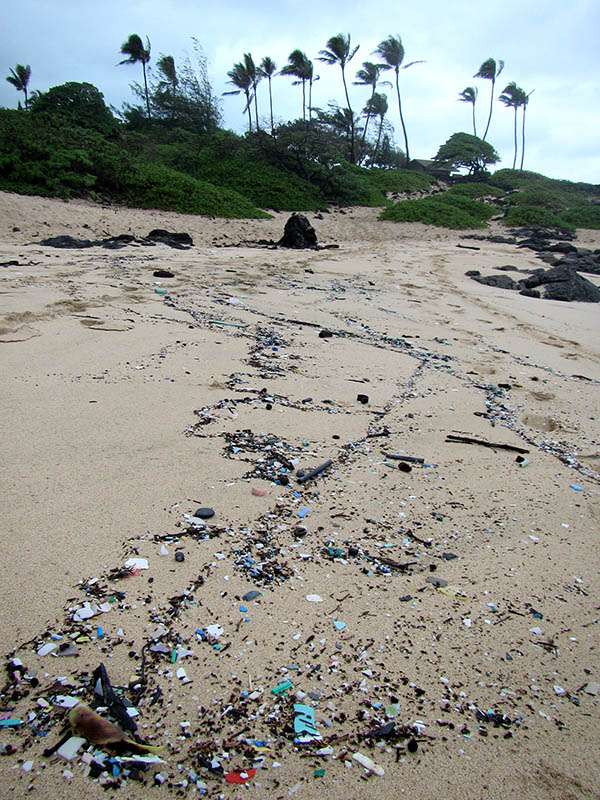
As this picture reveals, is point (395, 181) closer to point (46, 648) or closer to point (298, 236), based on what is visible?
point (298, 236)

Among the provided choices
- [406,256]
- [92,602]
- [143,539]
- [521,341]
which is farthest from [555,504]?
[406,256]

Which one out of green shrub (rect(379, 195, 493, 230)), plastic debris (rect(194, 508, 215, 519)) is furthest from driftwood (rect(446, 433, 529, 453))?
green shrub (rect(379, 195, 493, 230))

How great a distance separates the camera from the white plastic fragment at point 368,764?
116cm

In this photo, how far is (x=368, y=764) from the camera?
117cm

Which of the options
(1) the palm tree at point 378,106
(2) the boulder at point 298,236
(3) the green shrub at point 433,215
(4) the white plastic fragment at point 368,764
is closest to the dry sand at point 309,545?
(4) the white plastic fragment at point 368,764

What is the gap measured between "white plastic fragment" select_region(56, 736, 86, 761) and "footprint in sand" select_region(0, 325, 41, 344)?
9.24 ft

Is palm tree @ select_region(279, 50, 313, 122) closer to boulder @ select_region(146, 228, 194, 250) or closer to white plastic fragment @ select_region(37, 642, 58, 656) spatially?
boulder @ select_region(146, 228, 194, 250)

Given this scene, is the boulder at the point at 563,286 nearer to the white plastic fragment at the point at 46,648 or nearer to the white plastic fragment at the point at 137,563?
the white plastic fragment at the point at 137,563

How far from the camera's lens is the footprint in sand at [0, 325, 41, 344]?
338cm

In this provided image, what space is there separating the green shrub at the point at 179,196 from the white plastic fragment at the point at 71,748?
15104 mm

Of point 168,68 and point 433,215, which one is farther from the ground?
point 168,68

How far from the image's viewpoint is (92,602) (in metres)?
1.49

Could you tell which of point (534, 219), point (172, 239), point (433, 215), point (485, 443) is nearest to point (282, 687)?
point (485, 443)

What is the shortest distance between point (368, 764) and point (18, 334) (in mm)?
3324
